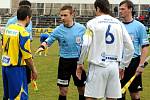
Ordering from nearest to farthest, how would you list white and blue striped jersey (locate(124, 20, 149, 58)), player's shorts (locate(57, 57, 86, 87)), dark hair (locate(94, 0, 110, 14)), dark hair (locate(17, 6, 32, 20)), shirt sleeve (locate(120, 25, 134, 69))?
dark hair (locate(94, 0, 110, 14))
shirt sleeve (locate(120, 25, 134, 69))
dark hair (locate(17, 6, 32, 20))
white and blue striped jersey (locate(124, 20, 149, 58))
player's shorts (locate(57, 57, 86, 87))

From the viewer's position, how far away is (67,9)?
850cm

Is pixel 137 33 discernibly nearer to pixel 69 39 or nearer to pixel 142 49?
pixel 142 49

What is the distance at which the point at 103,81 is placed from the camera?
639 cm

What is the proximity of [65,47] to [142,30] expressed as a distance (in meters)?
1.63

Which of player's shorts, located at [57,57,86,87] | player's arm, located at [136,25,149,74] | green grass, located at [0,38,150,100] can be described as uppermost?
player's arm, located at [136,25,149,74]

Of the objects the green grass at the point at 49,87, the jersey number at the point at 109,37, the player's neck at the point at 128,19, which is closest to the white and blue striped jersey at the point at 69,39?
the player's neck at the point at 128,19

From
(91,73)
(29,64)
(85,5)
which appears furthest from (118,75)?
(85,5)

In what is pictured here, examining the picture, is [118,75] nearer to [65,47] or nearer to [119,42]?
[119,42]

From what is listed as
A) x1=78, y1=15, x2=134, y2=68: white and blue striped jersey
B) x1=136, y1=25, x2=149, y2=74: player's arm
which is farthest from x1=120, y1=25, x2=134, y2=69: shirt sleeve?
x1=136, y1=25, x2=149, y2=74: player's arm

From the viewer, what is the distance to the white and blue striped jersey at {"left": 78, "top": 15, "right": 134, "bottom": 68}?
6266mm

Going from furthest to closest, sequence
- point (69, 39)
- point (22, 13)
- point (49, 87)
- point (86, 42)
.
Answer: point (49, 87) → point (69, 39) → point (22, 13) → point (86, 42)

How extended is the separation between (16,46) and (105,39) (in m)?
1.48

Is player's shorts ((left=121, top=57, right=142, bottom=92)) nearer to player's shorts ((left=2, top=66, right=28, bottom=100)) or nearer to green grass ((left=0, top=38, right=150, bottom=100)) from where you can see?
player's shorts ((left=2, top=66, right=28, bottom=100))

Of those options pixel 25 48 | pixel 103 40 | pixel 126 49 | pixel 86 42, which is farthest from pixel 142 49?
pixel 25 48
